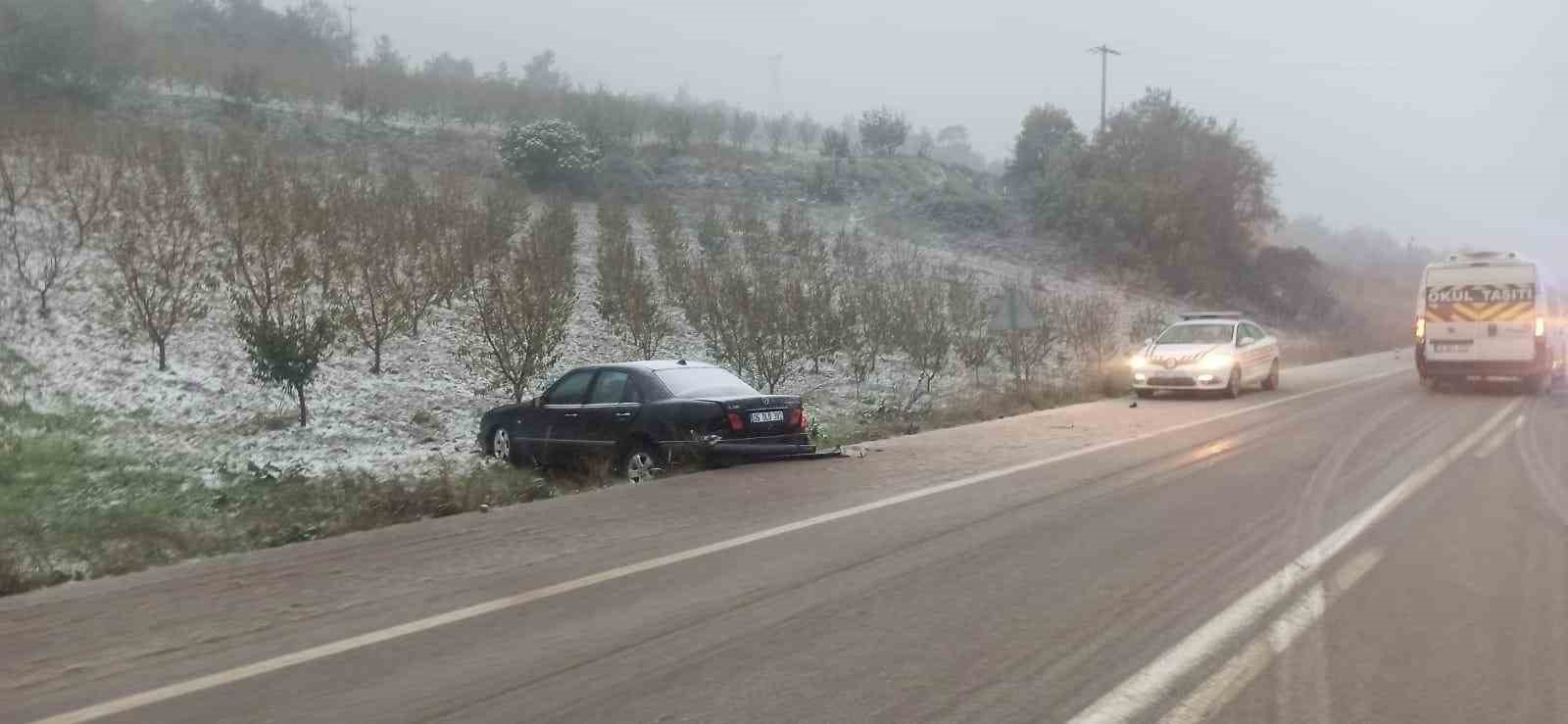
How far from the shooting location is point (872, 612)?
18.8 feet

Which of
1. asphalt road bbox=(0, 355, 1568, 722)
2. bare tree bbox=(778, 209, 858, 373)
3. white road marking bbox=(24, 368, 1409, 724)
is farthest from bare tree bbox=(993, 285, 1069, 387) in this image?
asphalt road bbox=(0, 355, 1568, 722)

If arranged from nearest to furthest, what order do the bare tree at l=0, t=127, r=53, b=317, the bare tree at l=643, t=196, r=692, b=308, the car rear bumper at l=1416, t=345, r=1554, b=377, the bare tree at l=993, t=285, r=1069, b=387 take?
the bare tree at l=0, t=127, r=53, b=317, the car rear bumper at l=1416, t=345, r=1554, b=377, the bare tree at l=993, t=285, r=1069, b=387, the bare tree at l=643, t=196, r=692, b=308

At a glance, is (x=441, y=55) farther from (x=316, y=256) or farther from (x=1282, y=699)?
(x=1282, y=699)

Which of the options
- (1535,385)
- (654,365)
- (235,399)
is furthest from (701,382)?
(1535,385)

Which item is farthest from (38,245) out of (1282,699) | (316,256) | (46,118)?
(1282,699)

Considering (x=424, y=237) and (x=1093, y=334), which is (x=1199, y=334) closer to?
(x=1093, y=334)

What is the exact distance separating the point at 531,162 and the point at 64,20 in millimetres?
16166

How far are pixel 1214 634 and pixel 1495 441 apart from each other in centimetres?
1084

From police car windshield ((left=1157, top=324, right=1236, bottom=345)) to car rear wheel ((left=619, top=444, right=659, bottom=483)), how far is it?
14416 millimetres

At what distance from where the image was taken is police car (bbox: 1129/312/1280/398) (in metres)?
21.2

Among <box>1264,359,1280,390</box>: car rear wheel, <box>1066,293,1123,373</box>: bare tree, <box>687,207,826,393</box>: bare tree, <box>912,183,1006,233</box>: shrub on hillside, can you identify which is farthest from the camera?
<box>912,183,1006,233</box>: shrub on hillside

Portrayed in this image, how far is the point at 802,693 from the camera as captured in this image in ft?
14.7

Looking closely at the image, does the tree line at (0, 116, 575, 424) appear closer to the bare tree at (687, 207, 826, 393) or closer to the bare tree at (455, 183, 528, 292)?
the bare tree at (455, 183, 528, 292)

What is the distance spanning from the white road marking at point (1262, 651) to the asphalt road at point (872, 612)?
18 mm
